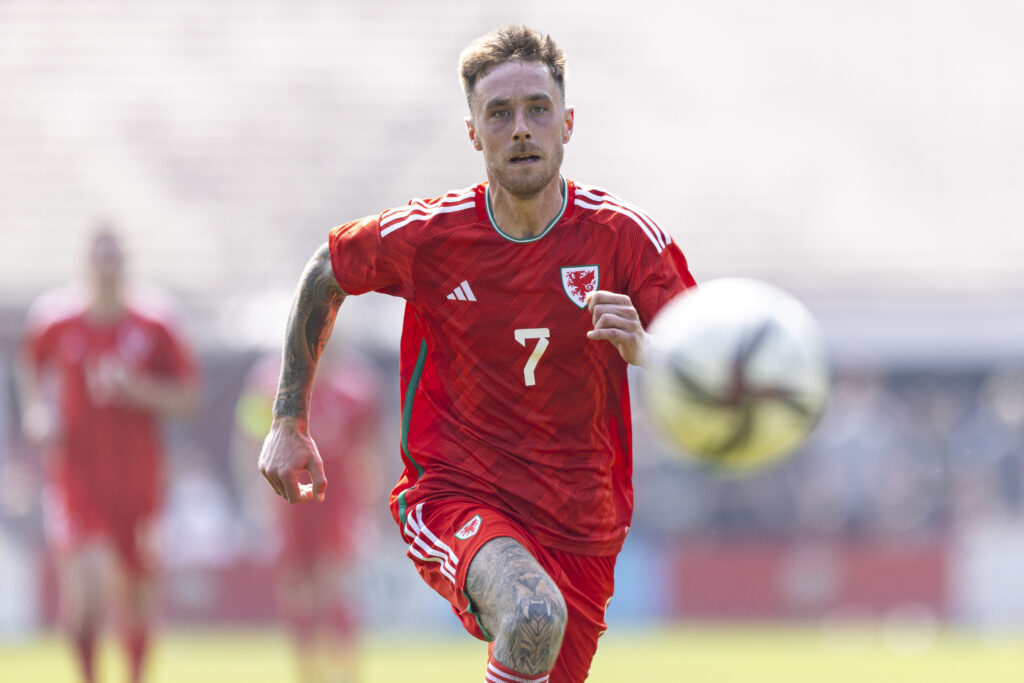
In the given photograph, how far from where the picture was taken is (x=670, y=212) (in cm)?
2233

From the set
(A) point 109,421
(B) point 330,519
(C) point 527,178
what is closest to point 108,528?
(A) point 109,421

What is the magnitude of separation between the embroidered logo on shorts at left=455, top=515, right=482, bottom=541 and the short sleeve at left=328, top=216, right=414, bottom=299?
85cm

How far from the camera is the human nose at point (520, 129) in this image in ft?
18.2

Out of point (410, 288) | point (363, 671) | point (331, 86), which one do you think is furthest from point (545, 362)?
point (331, 86)

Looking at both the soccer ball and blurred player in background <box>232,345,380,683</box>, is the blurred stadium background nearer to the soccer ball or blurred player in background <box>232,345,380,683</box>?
blurred player in background <box>232,345,380,683</box>

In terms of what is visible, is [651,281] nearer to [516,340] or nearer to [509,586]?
[516,340]

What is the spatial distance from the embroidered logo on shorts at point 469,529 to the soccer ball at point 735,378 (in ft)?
2.26

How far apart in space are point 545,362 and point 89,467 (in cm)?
513

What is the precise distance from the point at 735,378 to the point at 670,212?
17.3 m

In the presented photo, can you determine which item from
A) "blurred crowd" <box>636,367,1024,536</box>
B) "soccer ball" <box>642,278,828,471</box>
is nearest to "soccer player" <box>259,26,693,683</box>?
"soccer ball" <box>642,278,828,471</box>

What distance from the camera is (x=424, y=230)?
581 centimetres

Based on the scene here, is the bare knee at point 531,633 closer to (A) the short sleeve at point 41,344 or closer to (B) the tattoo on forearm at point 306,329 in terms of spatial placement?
(B) the tattoo on forearm at point 306,329

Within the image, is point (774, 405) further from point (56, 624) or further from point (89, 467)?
point (56, 624)

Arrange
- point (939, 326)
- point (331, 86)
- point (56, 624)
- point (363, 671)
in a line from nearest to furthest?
point (363, 671) → point (56, 624) → point (939, 326) → point (331, 86)
